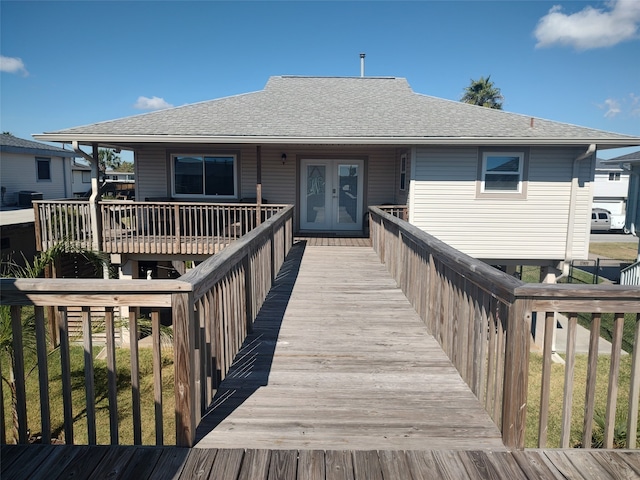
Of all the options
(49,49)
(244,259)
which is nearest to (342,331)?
(244,259)

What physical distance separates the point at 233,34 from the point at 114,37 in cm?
503

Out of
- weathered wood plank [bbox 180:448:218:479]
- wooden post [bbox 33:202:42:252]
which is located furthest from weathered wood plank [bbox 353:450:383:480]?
wooden post [bbox 33:202:42:252]

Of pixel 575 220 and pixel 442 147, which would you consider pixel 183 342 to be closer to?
pixel 442 147

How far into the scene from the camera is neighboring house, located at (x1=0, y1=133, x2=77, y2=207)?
23.0m

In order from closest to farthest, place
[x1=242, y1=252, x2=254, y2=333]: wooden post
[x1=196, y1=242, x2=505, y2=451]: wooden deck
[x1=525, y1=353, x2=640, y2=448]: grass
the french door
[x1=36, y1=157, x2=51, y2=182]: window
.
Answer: [x1=196, y1=242, x2=505, y2=451]: wooden deck
[x1=242, y1=252, x2=254, y2=333]: wooden post
[x1=525, y1=353, x2=640, y2=448]: grass
the french door
[x1=36, y1=157, x2=51, y2=182]: window

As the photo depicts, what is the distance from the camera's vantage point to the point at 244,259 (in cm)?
421

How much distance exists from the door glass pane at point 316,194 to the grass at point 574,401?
22.5 feet

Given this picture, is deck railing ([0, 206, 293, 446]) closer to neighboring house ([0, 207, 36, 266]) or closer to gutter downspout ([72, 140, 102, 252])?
gutter downspout ([72, 140, 102, 252])

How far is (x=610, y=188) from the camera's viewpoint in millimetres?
37281

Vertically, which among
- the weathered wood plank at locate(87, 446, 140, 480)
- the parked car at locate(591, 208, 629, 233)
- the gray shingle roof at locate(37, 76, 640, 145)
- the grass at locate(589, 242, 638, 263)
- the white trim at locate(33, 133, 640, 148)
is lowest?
the grass at locate(589, 242, 638, 263)

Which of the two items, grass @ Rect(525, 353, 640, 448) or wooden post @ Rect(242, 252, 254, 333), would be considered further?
grass @ Rect(525, 353, 640, 448)

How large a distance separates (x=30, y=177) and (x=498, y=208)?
979 inches

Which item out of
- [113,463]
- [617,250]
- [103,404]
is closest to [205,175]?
[103,404]

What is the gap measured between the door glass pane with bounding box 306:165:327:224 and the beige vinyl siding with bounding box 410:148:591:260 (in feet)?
9.95
